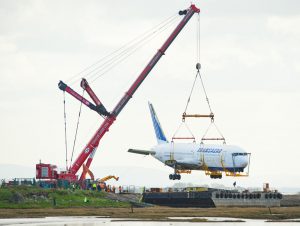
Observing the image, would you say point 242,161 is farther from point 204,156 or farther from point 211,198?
point 211,198

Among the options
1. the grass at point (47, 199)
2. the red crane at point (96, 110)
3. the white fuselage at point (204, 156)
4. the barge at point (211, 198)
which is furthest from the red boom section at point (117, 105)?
the barge at point (211, 198)

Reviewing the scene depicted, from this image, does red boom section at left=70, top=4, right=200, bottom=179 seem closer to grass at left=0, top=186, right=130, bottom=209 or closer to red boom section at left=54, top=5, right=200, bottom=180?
red boom section at left=54, top=5, right=200, bottom=180

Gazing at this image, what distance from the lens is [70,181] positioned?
461 feet

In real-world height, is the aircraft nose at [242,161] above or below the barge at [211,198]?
above

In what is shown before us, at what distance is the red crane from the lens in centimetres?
14088

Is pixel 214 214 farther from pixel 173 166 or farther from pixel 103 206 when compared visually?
pixel 173 166

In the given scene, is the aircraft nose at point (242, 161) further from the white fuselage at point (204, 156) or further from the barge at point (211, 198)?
the barge at point (211, 198)

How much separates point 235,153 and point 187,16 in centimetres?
2965

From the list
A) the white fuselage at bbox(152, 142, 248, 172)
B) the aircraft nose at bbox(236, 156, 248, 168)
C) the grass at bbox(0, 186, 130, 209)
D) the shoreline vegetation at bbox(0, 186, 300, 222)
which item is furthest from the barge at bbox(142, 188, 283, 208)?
the white fuselage at bbox(152, 142, 248, 172)

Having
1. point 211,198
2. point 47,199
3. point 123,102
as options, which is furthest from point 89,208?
point 123,102

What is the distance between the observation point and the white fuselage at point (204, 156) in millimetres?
137000

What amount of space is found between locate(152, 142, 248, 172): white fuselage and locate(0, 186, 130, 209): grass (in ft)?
75.7

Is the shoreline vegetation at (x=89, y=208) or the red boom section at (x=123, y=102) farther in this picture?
the red boom section at (x=123, y=102)

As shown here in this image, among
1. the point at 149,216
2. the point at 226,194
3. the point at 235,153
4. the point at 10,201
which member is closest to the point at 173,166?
the point at 235,153
